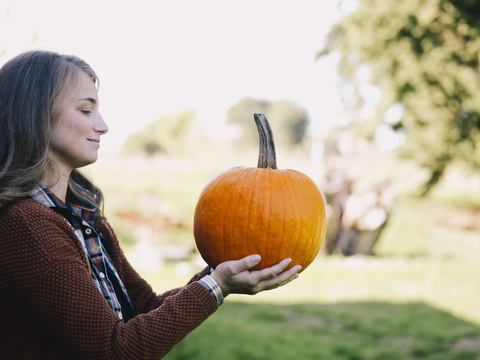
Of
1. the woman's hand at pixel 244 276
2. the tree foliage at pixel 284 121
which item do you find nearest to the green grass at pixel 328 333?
the woman's hand at pixel 244 276

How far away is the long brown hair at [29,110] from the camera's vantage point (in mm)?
1642

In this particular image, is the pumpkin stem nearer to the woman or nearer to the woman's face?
the woman

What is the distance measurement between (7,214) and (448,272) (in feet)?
27.5

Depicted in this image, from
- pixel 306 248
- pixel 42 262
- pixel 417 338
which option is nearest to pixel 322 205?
pixel 306 248

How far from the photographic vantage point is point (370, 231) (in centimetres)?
1043

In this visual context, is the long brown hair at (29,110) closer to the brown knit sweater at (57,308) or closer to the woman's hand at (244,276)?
the brown knit sweater at (57,308)

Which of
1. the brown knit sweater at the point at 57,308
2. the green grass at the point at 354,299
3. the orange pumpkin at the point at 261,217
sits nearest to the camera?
the brown knit sweater at the point at 57,308

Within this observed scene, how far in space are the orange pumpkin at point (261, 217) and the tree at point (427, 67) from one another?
8.03 m

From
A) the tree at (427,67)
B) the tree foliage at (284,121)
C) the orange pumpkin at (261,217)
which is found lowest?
the tree foliage at (284,121)

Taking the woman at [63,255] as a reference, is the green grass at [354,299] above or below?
below

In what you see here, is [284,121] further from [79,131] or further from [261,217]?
[79,131]

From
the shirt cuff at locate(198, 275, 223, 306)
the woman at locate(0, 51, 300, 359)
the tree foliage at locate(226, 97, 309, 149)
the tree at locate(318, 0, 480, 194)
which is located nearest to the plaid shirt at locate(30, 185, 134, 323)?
the woman at locate(0, 51, 300, 359)

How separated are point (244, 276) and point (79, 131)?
2.64 feet

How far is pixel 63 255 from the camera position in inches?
56.9
